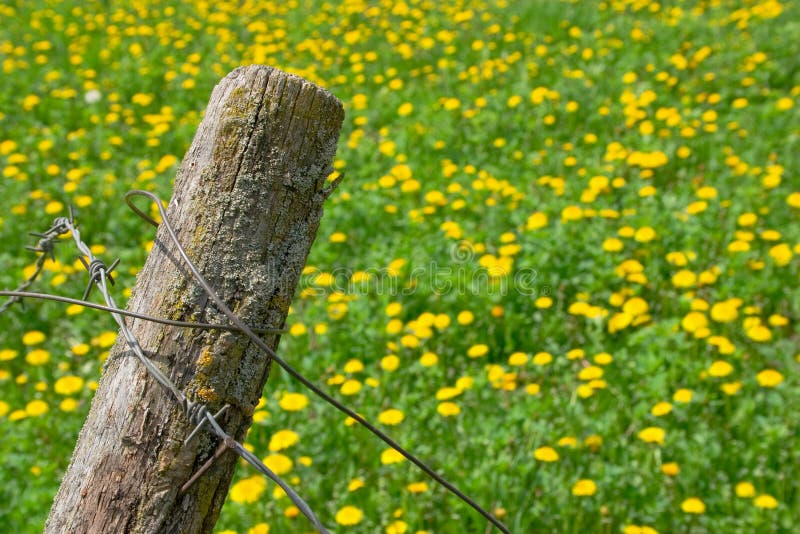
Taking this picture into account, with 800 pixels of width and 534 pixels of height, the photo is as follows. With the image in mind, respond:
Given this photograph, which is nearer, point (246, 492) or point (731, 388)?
point (246, 492)

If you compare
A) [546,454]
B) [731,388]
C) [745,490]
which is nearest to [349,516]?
[546,454]

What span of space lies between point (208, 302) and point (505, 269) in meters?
2.77

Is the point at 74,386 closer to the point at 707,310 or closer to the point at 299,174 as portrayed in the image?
the point at 299,174

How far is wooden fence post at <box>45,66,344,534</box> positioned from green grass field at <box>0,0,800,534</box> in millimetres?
1469

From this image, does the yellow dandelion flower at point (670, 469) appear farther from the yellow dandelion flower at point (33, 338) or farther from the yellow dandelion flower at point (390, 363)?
the yellow dandelion flower at point (33, 338)

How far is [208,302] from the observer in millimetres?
1259

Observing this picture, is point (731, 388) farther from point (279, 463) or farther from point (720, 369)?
point (279, 463)

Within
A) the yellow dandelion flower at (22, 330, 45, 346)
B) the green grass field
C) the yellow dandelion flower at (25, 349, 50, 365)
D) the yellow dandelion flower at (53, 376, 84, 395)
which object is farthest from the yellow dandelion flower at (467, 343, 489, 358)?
the yellow dandelion flower at (22, 330, 45, 346)

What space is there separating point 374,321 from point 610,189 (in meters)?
1.93

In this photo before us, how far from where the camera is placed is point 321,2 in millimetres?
8625

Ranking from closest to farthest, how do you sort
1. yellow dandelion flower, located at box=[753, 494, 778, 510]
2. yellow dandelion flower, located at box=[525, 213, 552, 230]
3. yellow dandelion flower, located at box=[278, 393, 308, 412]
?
1. yellow dandelion flower, located at box=[753, 494, 778, 510]
2. yellow dandelion flower, located at box=[278, 393, 308, 412]
3. yellow dandelion flower, located at box=[525, 213, 552, 230]

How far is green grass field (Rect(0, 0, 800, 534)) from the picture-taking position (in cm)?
282

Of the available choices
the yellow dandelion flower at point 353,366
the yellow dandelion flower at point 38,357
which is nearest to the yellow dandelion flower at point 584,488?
the yellow dandelion flower at point 353,366

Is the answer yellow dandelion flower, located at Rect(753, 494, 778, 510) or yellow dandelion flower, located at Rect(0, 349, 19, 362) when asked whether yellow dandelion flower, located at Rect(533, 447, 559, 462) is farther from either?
yellow dandelion flower, located at Rect(0, 349, 19, 362)
